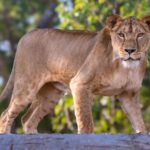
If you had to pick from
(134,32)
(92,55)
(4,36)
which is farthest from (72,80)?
(4,36)

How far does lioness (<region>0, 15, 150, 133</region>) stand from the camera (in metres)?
6.95

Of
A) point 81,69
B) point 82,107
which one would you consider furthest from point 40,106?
point 82,107

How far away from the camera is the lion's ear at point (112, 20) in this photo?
276 inches

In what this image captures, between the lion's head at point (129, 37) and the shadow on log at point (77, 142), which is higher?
the lion's head at point (129, 37)

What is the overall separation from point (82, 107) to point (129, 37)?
2.39 ft

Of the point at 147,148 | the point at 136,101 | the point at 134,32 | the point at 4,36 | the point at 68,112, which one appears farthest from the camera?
the point at 4,36

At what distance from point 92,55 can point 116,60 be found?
27 centimetres

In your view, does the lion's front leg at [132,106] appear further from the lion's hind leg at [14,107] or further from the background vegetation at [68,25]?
the background vegetation at [68,25]

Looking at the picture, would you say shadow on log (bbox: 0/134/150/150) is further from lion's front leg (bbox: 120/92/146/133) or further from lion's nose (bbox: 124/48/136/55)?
lion's front leg (bbox: 120/92/146/133)

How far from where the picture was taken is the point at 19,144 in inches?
209

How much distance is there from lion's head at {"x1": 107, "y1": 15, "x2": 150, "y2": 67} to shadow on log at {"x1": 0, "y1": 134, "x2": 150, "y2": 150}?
5.10 ft

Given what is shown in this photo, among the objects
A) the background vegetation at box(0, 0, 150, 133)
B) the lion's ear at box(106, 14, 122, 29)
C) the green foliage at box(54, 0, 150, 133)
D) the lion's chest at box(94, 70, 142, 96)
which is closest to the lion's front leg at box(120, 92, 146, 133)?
the lion's chest at box(94, 70, 142, 96)

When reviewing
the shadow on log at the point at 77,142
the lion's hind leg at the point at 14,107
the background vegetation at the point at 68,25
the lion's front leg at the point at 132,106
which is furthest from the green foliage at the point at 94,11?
the shadow on log at the point at 77,142

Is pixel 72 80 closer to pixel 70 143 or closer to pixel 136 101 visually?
pixel 136 101
